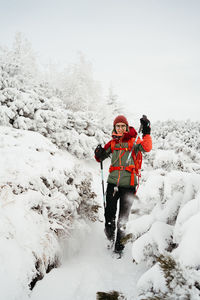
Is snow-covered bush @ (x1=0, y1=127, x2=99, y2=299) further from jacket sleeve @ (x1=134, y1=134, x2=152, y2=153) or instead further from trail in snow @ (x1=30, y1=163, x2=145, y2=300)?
jacket sleeve @ (x1=134, y1=134, x2=152, y2=153)

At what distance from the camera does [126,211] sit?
349 cm

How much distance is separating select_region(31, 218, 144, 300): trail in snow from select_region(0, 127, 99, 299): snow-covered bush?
184 mm

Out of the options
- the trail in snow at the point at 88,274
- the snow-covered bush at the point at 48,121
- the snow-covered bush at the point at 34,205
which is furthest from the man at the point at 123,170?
the snow-covered bush at the point at 48,121

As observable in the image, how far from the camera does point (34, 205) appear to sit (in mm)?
2812

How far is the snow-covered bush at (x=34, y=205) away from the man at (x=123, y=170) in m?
0.67

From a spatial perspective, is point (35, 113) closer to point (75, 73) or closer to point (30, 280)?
point (30, 280)

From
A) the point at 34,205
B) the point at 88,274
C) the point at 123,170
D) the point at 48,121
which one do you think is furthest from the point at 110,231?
the point at 48,121

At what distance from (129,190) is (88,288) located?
1.70 m

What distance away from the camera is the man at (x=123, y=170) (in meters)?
3.42

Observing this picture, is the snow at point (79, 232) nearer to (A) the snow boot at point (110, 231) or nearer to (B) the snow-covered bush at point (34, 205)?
(B) the snow-covered bush at point (34, 205)

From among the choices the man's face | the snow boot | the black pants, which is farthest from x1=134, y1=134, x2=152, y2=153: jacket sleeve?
the snow boot

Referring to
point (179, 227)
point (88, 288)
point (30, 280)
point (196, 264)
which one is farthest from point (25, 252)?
point (196, 264)

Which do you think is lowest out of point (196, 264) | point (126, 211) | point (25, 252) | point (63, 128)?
point (126, 211)

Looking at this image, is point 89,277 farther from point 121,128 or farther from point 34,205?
point 121,128
